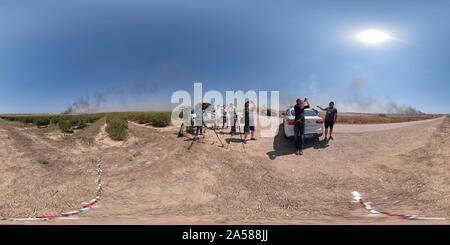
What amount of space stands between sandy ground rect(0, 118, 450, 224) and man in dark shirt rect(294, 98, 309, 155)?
420mm

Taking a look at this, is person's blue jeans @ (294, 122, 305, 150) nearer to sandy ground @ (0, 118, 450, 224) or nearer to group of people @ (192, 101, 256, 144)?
sandy ground @ (0, 118, 450, 224)

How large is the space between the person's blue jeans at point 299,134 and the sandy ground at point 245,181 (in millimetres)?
435

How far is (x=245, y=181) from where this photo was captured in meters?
5.25

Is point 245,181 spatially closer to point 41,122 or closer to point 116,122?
point 116,122

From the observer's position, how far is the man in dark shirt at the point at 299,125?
6.52 meters

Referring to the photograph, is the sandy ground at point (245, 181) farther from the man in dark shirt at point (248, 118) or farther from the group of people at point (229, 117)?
the group of people at point (229, 117)

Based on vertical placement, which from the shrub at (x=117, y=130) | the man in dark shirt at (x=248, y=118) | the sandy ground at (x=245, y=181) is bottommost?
the sandy ground at (x=245, y=181)

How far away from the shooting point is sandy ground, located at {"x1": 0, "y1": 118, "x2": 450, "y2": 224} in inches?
146

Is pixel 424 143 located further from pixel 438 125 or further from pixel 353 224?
pixel 353 224

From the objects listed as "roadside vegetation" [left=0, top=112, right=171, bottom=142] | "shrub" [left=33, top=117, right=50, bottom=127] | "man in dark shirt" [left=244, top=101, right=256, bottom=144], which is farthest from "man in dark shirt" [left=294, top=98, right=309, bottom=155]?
"shrub" [left=33, top=117, right=50, bottom=127]

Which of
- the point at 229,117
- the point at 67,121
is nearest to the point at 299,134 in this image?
the point at 229,117

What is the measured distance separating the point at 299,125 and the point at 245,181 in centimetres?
323

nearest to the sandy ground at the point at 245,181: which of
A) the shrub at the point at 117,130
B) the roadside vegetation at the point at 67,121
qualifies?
the shrub at the point at 117,130

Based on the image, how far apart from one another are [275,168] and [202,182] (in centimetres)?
257
